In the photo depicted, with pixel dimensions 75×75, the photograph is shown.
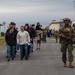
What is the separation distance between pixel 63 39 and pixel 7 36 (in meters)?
4.98

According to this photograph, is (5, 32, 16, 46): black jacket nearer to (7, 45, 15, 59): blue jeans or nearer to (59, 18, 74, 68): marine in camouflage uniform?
(7, 45, 15, 59): blue jeans

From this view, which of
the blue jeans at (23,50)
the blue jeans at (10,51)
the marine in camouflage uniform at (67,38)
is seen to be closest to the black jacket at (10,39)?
the blue jeans at (10,51)

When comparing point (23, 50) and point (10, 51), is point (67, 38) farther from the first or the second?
point (10, 51)

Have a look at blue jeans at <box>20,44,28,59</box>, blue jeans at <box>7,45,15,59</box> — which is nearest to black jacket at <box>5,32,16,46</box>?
blue jeans at <box>7,45,15,59</box>

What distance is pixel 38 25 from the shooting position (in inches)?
1133

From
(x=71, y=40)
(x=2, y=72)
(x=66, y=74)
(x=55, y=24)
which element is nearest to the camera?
(x=66, y=74)

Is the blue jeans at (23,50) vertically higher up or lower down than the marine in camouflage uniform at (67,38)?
lower down

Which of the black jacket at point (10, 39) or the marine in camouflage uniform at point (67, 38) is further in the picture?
the black jacket at point (10, 39)

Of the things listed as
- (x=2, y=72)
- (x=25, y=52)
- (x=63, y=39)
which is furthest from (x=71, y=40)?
(x=25, y=52)

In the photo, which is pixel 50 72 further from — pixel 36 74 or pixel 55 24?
pixel 55 24

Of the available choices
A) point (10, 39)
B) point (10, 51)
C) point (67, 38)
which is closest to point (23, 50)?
point (10, 51)

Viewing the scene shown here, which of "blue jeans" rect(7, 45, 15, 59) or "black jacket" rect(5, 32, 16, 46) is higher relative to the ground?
"black jacket" rect(5, 32, 16, 46)

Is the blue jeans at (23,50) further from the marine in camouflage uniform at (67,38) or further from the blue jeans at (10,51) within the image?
the marine in camouflage uniform at (67,38)

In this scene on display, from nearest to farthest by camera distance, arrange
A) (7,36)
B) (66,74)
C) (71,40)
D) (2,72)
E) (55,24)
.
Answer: (66,74) → (2,72) → (71,40) → (7,36) → (55,24)
